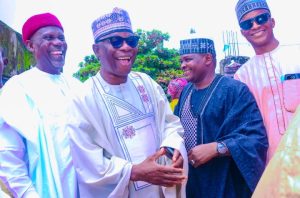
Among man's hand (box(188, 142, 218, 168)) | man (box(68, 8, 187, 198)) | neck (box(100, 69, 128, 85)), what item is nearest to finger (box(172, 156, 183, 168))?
man (box(68, 8, 187, 198))

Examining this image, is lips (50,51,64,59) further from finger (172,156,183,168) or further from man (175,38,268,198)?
finger (172,156,183,168)

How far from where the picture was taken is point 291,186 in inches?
28.7

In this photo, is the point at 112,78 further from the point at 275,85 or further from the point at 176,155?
the point at 275,85

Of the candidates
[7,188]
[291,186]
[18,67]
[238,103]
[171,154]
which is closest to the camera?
[291,186]

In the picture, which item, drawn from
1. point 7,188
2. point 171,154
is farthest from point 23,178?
point 171,154

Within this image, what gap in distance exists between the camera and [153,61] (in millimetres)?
18094

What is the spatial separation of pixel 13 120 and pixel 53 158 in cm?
39

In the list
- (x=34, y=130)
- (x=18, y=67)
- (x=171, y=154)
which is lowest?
(x=171, y=154)

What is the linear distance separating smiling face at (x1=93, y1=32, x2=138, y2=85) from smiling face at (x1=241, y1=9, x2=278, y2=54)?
1.02m

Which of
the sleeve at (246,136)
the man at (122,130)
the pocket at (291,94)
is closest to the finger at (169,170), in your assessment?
the man at (122,130)

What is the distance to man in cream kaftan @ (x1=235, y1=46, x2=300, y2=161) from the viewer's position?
2.70 m

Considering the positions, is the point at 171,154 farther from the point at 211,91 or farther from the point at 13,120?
the point at 13,120

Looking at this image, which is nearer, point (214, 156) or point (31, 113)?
point (214, 156)

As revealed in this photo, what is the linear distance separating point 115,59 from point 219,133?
3.05 ft
